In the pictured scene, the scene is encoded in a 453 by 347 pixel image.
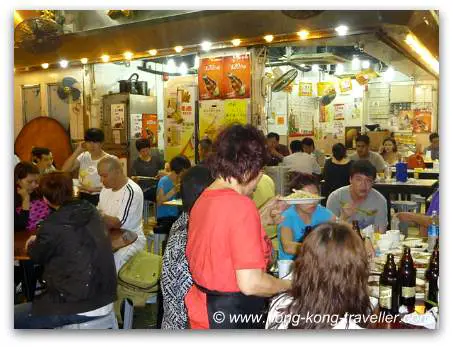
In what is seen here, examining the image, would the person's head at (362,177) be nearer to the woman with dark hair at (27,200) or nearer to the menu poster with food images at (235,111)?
the menu poster with food images at (235,111)

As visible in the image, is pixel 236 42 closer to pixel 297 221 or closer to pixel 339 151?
pixel 339 151

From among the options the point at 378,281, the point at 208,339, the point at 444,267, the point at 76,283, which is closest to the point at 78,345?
the point at 76,283

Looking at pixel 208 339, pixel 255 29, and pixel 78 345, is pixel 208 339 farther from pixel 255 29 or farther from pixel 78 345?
pixel 255 29

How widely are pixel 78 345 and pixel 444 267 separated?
188cm

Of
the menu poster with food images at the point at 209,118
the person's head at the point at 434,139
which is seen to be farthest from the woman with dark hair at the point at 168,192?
the person's head at the point at 434,139

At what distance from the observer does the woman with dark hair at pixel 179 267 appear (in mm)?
2166

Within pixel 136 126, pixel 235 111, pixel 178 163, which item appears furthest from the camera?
pixel 235 111

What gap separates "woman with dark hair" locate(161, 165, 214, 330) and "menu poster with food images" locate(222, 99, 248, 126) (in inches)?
44.2

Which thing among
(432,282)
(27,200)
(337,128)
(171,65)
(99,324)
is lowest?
(99,324)

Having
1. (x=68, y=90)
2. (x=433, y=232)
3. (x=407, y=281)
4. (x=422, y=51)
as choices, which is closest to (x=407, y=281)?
(x=407, y=281)

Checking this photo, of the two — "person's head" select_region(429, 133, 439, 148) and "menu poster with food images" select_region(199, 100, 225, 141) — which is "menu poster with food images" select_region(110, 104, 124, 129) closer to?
"menu poster with food images" select_region(199, 100, 225, 141)

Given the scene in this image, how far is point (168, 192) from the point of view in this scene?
3924 millimetres

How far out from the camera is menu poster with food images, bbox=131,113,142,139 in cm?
307

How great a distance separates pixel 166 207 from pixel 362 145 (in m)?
1.59
